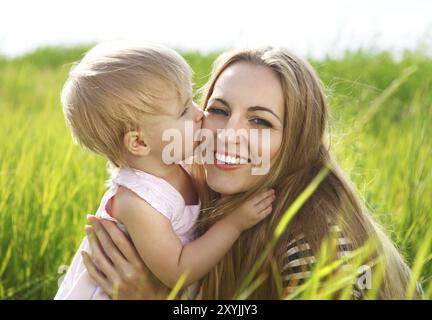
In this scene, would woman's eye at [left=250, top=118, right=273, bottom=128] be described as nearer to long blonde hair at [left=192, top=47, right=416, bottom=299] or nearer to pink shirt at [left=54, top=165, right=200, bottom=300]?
long blonde hair at [left=192, top=47, right=416, bottom=299]

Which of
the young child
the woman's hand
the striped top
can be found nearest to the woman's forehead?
the young child

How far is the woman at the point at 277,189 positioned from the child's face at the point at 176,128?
10 centimetres

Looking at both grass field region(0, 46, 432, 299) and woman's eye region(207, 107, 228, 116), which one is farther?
grass field region(0, 46, 432, 299)

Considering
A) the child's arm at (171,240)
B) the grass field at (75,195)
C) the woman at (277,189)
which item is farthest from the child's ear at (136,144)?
the grass field at (75,195)

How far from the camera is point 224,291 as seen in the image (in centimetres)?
211

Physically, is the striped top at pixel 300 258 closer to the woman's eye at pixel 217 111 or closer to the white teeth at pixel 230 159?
the white teeth at pixel 230 159

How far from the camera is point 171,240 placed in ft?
6.29

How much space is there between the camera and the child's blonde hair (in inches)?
75.9

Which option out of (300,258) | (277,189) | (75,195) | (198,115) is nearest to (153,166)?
(198,115)

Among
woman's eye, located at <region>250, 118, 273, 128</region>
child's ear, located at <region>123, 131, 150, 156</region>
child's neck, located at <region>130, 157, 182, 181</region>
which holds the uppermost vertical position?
woman's eye, located at <region>250, 118, 273, 128</region>

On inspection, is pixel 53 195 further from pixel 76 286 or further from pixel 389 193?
pixel 389 193

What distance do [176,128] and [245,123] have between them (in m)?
0.25

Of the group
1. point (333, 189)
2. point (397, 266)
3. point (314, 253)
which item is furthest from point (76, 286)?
point (397, 266)

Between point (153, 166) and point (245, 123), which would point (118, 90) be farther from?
point (245, 123)
